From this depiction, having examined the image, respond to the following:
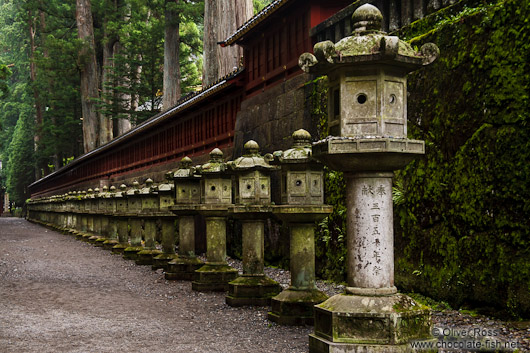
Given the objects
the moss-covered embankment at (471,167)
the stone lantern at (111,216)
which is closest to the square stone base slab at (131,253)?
the stone lantern at (111,216)

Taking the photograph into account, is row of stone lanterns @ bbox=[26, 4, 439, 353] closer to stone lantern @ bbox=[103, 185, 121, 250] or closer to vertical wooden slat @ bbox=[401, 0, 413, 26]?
vertical wooden slat @ bbox=[401, 0, 413, 26]

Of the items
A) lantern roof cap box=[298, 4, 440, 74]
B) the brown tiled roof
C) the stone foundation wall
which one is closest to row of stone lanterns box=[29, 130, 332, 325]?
lantern roof cap box=[298, 4, 440, 74]

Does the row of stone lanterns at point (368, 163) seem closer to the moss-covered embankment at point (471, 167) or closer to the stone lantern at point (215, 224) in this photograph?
the moss-covered embankment at point (471, 167)

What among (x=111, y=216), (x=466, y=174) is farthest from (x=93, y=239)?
(x=466, y=174)

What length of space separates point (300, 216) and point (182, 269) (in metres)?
4.77

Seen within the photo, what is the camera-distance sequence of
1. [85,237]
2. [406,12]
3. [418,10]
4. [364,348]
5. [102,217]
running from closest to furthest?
[364,348] < [418,10] < [406,12] < [102,217] < [85,237]

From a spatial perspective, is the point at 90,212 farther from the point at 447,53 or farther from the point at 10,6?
the point at 10,6

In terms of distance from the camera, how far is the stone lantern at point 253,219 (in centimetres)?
784

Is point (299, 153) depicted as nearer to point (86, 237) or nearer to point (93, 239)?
point (93, 239)

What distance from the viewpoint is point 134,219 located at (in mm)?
14812

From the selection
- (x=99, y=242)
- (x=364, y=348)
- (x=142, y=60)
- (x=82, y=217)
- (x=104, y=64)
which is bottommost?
(x=99, y=242)

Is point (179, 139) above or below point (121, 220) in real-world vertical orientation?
above

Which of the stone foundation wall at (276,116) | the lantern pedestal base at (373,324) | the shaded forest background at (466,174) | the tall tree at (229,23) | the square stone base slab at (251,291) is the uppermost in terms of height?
the tall tree at (229,23)

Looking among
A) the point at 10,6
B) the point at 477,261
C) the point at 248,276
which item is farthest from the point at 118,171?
the point at 10,6
